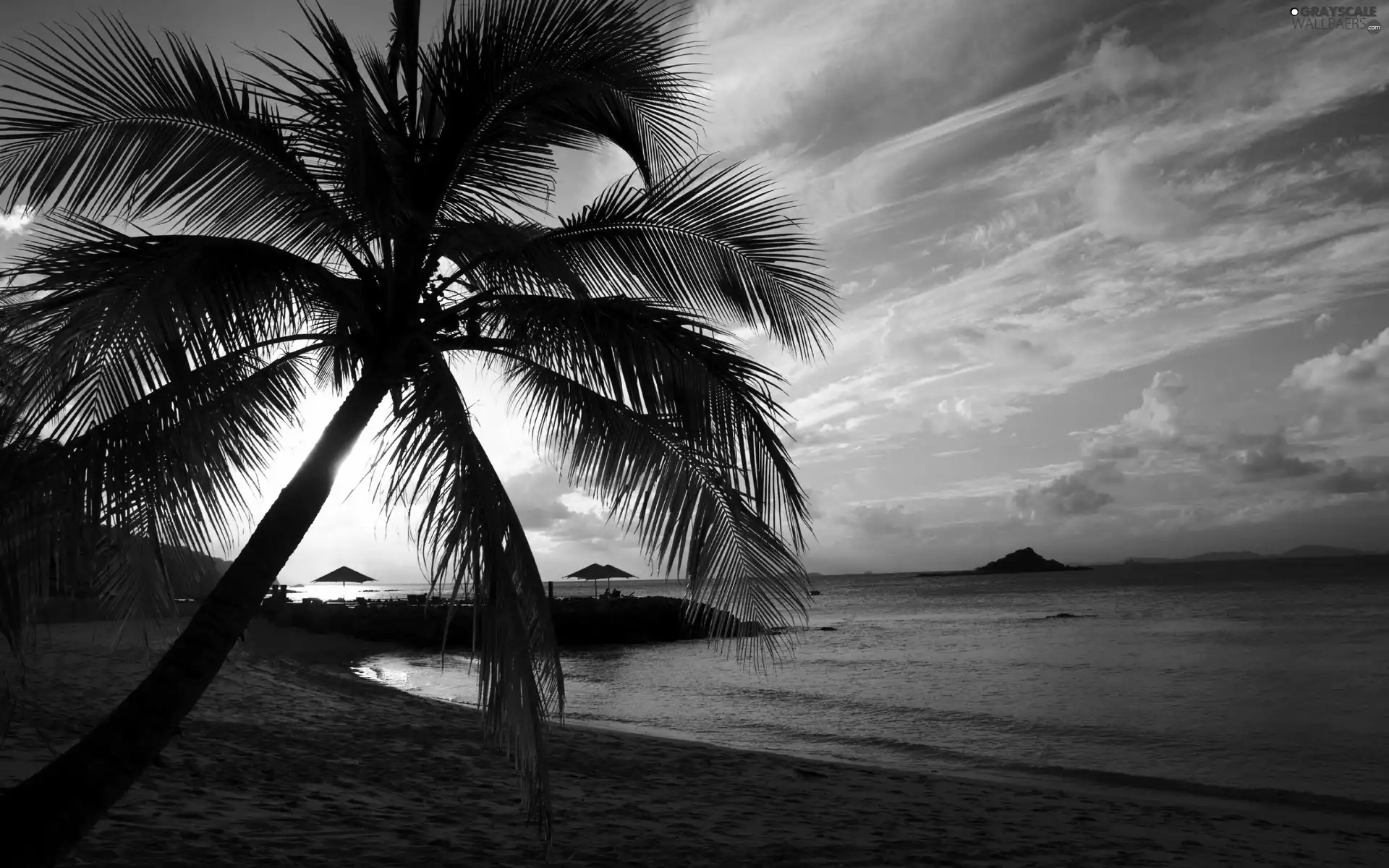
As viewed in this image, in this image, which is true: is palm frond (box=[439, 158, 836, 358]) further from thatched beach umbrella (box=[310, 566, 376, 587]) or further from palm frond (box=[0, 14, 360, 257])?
thatched beach umbrella (box=[310, 566, 376, 587])

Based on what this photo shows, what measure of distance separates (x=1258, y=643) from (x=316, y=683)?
3034 cm

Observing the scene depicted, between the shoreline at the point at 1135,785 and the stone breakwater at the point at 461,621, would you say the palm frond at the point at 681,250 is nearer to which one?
the shoreline at the point at 1135,785

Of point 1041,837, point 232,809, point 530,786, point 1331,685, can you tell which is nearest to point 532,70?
point 530,786

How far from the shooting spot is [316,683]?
1484 cm

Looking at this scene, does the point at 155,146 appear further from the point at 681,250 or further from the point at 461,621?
the point at 461,621

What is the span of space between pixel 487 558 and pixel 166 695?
1.41m

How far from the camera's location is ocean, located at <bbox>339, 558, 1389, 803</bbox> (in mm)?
12477

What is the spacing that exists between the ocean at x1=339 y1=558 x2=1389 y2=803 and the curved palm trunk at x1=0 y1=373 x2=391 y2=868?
9754 mm

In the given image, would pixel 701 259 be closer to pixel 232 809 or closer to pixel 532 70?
pixel 532 70

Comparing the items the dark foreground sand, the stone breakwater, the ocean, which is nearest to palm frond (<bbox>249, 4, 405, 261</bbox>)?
the dark foreground sand

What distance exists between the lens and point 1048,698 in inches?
749

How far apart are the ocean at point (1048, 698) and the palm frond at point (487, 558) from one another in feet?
28.3

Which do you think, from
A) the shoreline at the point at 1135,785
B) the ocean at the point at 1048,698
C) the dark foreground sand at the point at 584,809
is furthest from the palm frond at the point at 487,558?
the ocean at the point at 1048,698

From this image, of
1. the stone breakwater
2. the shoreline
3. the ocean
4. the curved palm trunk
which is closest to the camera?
the curved palm trunk
